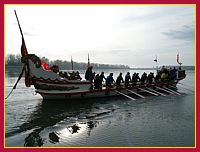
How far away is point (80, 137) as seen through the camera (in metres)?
7.59

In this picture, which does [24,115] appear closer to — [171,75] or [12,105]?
[12,105]

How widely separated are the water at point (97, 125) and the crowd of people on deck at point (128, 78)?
2.79 meters

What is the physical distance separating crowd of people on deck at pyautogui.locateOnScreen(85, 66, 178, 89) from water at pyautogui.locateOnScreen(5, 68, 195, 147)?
2.79 meters

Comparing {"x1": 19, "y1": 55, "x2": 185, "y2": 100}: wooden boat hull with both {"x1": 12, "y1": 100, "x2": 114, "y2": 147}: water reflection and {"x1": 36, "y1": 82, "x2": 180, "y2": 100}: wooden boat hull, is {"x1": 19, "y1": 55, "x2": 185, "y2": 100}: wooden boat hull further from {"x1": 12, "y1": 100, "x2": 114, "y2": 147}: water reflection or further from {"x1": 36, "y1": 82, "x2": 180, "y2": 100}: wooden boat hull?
{"x1": 12, "y1": 100, "x2": 114, "y2": 147}: water reflection

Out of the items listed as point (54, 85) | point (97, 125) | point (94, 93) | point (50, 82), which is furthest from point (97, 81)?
point (97, 125)

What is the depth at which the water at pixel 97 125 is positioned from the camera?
24.0ft

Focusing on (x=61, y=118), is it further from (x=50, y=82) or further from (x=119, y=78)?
(x=119, y=78)

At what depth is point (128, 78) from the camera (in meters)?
17.5

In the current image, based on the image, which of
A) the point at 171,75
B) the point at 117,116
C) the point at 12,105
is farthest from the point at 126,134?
the point at 171,75

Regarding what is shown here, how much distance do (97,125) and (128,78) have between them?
29.7 feet

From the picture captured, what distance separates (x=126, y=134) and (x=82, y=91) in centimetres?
709

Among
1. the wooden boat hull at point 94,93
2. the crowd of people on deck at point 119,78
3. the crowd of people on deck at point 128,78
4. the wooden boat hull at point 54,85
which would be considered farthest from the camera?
the crowd of people on deck at point 128,78

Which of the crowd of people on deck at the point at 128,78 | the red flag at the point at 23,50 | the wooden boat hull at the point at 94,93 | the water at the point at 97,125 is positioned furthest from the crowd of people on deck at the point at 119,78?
the red flag at the point at 23,50

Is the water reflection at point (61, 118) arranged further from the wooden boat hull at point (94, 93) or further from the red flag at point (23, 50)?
the red flag at point (23, 50)
